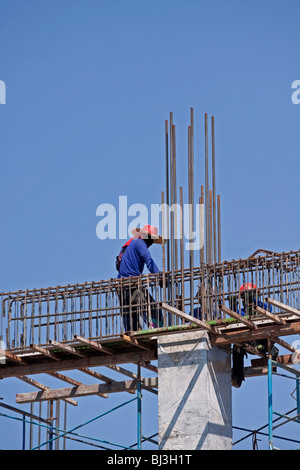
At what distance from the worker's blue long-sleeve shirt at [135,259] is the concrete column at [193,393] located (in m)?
1.73

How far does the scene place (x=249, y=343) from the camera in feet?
92.0

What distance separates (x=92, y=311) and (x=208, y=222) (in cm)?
291

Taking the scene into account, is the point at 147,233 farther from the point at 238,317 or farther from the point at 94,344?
the point at 238,317

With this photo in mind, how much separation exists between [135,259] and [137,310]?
4.25 ft

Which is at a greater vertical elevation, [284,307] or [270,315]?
[284,307]

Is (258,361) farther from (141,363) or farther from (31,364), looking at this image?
(31,364)

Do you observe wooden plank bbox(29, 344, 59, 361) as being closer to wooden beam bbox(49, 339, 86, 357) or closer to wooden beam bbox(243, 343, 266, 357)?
wooden beam bbox(49, 339, 86, 357)

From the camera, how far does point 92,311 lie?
2792 centimetres

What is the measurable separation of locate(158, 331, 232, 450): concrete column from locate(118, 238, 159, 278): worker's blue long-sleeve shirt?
1.73 meters

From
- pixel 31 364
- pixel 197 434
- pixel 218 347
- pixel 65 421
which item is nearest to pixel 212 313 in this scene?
pixel 218 347

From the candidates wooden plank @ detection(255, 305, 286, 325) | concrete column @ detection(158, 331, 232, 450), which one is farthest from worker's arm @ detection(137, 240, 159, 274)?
wooden plank @ detection(255, 305, 286, 325)

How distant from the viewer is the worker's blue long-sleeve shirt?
28406 millimetres

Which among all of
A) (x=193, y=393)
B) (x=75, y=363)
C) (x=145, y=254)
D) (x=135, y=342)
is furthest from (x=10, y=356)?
(x=193, y=393)

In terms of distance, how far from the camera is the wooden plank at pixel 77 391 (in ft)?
96.1
